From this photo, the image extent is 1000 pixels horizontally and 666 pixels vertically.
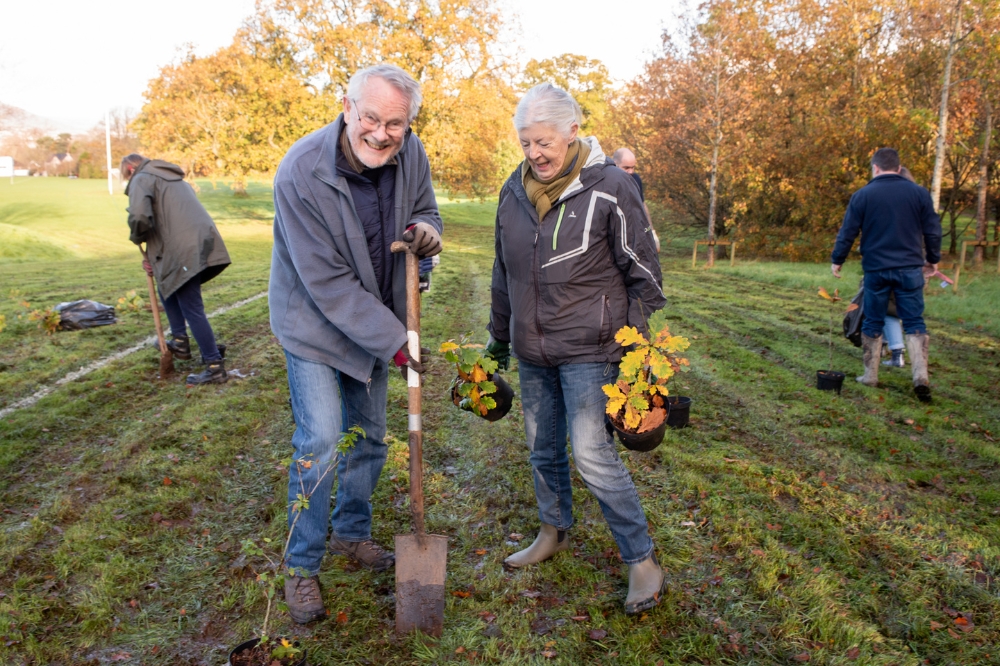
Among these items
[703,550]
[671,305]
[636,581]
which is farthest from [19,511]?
[671,305]

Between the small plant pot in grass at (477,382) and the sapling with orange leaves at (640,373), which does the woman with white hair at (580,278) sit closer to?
the sapling with orange leaves at (640,373)

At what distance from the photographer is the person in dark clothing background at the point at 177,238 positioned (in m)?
7.00

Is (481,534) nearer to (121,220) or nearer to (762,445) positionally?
(762,445)

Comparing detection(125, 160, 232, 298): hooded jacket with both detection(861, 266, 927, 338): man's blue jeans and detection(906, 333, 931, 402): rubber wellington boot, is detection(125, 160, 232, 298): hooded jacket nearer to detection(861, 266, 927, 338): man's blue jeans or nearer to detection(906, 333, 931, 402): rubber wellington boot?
detection(861, 266, 927, 338): man's blue jeans

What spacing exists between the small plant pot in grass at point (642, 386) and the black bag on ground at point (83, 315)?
848 centimetres

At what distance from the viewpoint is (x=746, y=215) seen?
2381 cm

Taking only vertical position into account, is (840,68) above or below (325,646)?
above

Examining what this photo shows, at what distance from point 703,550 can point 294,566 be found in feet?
7.10

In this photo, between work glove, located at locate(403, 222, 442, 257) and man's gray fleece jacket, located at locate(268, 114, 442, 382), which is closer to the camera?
man's gray fleece jacket, located at locate(268, 114, 442, 382)

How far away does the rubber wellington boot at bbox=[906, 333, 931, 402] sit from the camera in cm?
666

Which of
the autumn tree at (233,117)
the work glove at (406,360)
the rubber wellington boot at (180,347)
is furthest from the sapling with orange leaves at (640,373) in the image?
the autumn tree at (233,117)

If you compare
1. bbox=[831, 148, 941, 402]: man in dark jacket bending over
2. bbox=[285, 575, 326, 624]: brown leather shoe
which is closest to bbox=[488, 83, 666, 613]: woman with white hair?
bbox=[285, 575, 326, 624]: brown leather shoe

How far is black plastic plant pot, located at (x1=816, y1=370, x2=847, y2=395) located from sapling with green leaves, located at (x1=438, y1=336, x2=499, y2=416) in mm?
4585

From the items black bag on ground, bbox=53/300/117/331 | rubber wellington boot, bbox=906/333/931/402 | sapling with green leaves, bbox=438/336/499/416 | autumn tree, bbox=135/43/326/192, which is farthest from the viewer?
autumn tree, bbox=135/43/326/192
